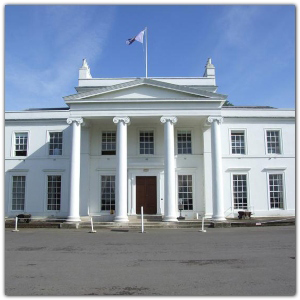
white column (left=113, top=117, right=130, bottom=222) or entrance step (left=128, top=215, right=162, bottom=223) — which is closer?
white column (left=113, top=117, right=130, bottom=222)

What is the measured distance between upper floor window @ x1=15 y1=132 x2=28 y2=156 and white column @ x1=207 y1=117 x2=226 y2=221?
42.8 feet

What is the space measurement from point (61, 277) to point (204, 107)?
16.8 meters

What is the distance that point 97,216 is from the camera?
23.8 meters

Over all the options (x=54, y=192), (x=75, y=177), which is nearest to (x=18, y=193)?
(x=54, y=192)

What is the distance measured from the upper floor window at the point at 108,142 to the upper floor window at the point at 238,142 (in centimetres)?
822

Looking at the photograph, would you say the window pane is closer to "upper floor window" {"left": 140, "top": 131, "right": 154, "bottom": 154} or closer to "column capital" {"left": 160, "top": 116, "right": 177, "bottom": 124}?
"column capital" {"left": 160, "top": 116, "right": 177, "bottom": 124}

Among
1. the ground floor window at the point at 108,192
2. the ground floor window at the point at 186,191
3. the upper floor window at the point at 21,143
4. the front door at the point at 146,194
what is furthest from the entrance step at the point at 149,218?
the upper floor window at the point at 21,143

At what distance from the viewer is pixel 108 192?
24.8 meters

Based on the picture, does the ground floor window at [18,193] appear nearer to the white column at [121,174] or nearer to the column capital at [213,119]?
the white column at [121,174]

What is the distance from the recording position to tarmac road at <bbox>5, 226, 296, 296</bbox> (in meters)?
6.39

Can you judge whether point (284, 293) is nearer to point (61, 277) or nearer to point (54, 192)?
point (61, 277)

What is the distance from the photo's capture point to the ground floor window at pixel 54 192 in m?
25.1

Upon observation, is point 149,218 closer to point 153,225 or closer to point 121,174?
point 153,225

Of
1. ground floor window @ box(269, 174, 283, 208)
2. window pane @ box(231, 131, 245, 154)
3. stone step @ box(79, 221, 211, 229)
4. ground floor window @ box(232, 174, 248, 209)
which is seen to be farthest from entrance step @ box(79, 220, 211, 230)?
window pane @ box(231, 131, 245, 154)
